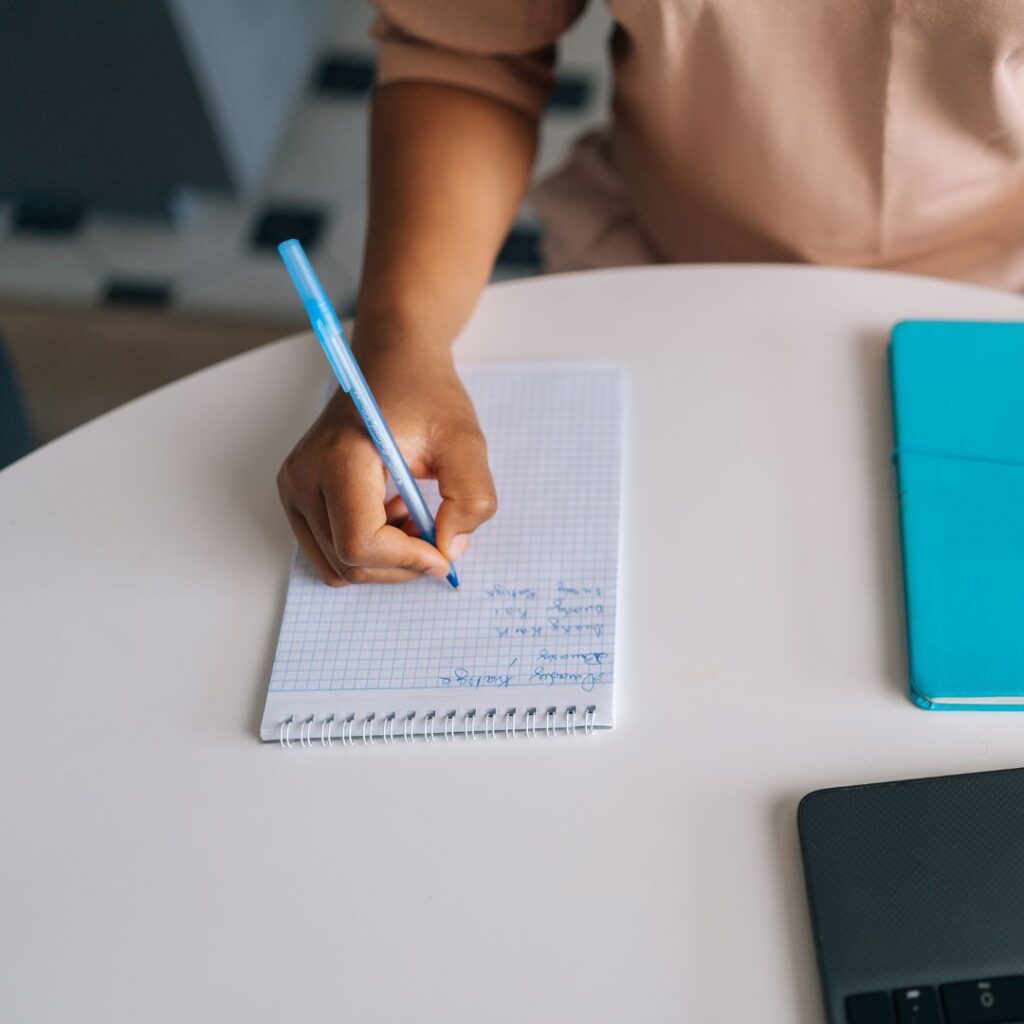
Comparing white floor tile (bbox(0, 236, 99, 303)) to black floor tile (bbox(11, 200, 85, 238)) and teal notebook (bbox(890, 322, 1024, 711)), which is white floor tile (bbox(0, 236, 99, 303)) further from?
teal notebook (bbox(890, 322, 1024, 711))

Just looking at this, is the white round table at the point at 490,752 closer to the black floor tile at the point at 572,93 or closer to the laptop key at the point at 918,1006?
the laptop key at the point at 918,1006

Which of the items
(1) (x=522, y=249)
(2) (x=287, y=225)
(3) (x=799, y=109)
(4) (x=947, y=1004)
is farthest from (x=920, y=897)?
(2) (x=287, y=225)

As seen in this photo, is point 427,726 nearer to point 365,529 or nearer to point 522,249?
point 365,529

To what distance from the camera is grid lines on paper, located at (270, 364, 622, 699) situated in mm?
551

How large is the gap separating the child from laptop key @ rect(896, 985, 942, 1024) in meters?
0.28

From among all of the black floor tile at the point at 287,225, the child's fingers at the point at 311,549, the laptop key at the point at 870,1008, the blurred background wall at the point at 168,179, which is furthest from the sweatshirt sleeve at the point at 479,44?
the black floor tile at the point at 287,225

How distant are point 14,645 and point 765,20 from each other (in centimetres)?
53

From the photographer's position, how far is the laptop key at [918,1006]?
441 millimetres

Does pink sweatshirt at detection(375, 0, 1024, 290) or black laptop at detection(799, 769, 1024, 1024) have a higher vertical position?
pink sweatshirt at detection(375, 0, 1024, 290)

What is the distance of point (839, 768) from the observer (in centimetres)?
51

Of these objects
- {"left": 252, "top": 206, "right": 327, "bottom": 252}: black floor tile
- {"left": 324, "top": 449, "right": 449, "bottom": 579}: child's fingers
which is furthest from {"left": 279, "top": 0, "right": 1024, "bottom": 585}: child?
{"left": 252, "top": 206, "right": 327, "bottom": 252}: black floor tile

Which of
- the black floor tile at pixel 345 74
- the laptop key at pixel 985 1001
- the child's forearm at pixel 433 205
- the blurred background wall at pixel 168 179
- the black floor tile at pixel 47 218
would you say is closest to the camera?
the laptop key at pixel 985 1001

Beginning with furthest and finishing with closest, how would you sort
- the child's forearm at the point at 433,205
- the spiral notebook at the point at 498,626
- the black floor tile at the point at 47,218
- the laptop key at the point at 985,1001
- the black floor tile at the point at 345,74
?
the black floor tile at the point at 345,74
the black floor tile at the point at 47,218
the child's forearm at the point at 433,205
the spiral notebook at the point at 498,626
the laptop key at the point at 985,1001

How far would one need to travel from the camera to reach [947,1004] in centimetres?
44
